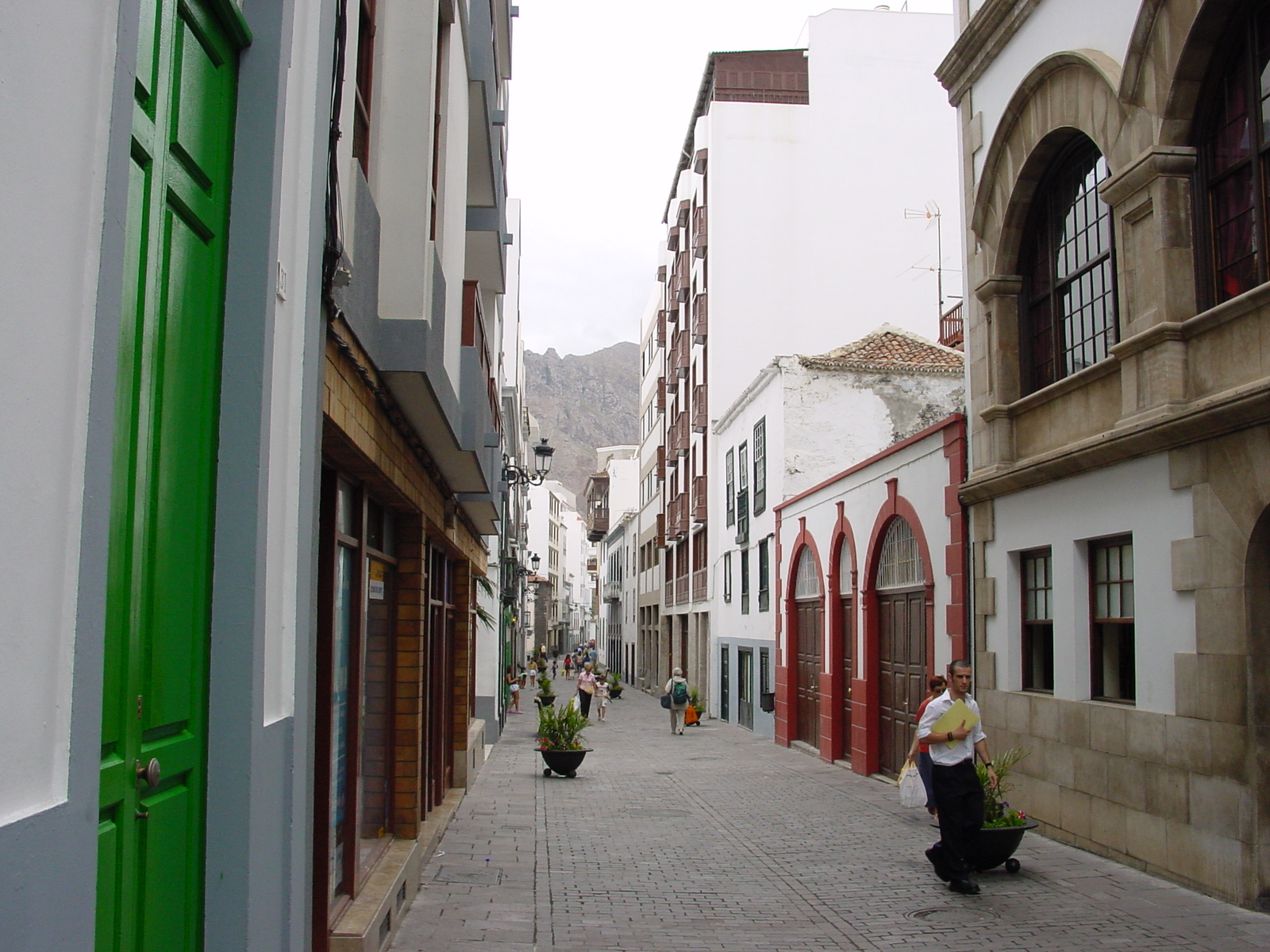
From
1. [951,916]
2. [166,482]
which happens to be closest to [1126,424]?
[951,916]

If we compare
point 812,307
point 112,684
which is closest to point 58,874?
point 112,684

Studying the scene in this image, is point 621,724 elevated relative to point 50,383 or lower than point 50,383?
lower

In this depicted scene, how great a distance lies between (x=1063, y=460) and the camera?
11461mm

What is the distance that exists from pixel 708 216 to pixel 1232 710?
92.9 feet

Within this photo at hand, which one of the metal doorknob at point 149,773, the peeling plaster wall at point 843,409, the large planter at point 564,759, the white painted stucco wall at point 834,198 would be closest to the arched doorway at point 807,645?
the peeling plaster wall at point 843,409

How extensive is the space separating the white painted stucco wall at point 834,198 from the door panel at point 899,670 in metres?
17.7

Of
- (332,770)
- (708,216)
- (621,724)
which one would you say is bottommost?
(621,724)

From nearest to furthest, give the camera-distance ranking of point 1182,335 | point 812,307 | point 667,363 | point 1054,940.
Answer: point 1054,940 → point 1182,335 → point 812,307 → point 667,363

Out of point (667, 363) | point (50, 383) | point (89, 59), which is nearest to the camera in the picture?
point (50, 383)

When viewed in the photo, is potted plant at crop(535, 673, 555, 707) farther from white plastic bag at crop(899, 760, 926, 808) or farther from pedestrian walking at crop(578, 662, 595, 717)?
white plastic bag at crop(899, 760, 926, 808)

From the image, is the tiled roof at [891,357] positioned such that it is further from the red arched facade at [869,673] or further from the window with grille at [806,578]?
the red arched facade at [869,673]

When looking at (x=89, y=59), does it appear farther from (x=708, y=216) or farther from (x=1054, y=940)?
(x=708, y=216)

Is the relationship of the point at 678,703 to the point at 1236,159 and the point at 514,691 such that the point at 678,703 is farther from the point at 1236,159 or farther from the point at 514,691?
the point at 1236,159

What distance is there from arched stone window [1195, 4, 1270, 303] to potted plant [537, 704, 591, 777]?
35.6ft
